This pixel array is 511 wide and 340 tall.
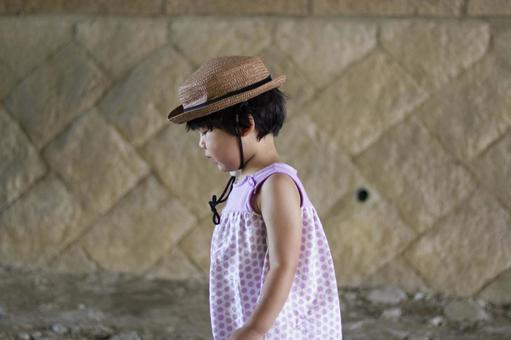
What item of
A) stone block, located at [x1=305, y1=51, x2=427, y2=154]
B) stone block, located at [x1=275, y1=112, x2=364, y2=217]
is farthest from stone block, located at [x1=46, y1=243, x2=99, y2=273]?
stone block, located at [x1=305, y1=51, x2=427, y2=154]

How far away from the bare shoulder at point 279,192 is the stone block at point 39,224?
1033mm

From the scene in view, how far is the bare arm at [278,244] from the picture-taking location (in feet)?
2.56

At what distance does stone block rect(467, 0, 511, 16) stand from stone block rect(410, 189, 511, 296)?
1.33ft

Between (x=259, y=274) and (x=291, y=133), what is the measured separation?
0.86 meters

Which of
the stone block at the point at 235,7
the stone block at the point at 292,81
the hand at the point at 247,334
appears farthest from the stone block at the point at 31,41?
the hand at the point at 247,334

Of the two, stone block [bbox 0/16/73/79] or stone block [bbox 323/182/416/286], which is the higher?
stone block [bbox 0/16/73/79]

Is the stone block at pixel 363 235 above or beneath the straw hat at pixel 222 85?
above

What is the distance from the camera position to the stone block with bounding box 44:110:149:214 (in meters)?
1.74

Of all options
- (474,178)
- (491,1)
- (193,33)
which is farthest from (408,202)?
(193,33)

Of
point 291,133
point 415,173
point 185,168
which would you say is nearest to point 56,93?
point 185,168

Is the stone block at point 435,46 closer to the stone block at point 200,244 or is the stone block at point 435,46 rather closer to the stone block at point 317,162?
the stone block at point 317,162

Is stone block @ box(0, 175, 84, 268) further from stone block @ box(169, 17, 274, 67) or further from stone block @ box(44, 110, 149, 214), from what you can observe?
stone block @ box(169, 17, 274, 67)

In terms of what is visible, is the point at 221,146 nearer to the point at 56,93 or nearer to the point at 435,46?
the point at 435,46

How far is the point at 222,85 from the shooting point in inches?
32.6
